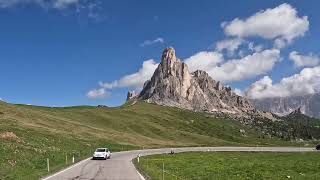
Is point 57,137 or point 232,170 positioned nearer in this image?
point 232,170

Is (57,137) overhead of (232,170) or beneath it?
overhead

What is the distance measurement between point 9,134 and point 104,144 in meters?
35.6

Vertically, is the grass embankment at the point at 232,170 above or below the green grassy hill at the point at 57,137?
below

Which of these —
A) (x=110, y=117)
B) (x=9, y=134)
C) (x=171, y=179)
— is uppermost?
(x=110, y=117)

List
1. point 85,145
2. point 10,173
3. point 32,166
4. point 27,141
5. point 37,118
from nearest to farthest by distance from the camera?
point 10,173
point 32,166
point 27,141
point 85,145
point 37,118

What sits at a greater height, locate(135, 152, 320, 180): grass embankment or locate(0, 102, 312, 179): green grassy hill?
locate(0, 102, 312, 179): green grassy hill

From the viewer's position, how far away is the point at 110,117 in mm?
189250

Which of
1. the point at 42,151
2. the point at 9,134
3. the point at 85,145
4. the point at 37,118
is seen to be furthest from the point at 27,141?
the point at 37,118

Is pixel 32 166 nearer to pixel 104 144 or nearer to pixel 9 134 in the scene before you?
pixel 9 134

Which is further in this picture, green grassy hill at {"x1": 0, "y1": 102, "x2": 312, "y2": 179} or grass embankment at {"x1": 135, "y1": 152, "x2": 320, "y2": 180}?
green grassy hill at {"x1": 0, "y1": 102, "x2": 312, "y2": 179}

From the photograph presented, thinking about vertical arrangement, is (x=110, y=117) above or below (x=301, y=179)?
above


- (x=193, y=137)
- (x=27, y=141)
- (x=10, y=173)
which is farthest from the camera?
(x=193, y=137)

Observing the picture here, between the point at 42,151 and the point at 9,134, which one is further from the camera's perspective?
the point at 9,134

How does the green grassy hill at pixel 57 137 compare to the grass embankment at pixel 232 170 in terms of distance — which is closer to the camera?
the grass embankment at pixel 232 170
